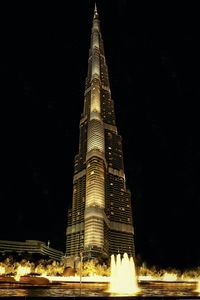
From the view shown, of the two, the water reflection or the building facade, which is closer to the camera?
the water reflection

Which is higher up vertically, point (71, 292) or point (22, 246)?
point (22, 246)

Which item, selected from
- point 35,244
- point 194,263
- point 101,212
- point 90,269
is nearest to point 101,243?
point 101,212

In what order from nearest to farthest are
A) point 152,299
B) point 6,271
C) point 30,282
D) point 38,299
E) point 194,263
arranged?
point 38,299
point 152,299
point 30,282
point 6,271
point 194,263

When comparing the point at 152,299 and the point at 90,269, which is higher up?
the point at 90,269

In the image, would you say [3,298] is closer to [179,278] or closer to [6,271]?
[6,271]

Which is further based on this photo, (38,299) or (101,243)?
(101,243)

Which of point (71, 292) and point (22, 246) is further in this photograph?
point (22, 246)

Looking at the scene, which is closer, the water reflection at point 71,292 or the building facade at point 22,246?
the water reflection at point 71,292

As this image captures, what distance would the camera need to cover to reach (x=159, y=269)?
13662cm

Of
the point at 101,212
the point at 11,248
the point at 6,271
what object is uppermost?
the point at 101,212

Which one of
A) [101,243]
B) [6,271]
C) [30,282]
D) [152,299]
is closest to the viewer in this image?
[152,299]

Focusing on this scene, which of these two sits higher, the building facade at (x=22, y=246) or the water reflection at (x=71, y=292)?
the building facade at (x=22, y=246)

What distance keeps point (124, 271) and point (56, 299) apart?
34252 mm

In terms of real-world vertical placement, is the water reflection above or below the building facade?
below
